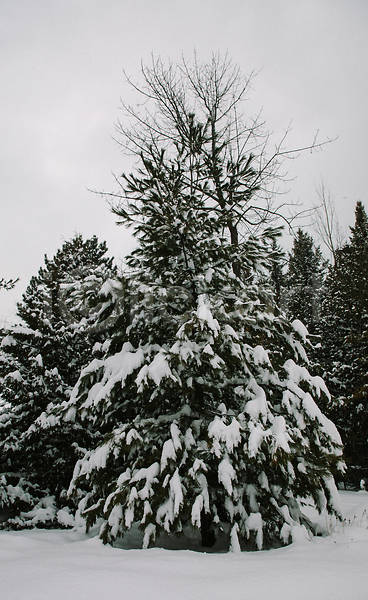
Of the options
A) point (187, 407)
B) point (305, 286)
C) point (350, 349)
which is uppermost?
point (305, 286)

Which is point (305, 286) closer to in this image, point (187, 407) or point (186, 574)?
point (187, 407)

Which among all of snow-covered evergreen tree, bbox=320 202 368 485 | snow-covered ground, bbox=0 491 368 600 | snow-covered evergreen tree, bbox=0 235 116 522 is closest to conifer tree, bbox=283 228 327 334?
snow-covered evergreen tree, bbox=320 202 368 485

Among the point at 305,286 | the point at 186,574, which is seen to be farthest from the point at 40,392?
the point at 305,286

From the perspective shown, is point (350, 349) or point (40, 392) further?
point (350, 349)

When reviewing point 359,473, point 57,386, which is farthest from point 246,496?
point 359,473

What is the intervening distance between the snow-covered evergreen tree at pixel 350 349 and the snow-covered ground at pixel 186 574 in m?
9.14

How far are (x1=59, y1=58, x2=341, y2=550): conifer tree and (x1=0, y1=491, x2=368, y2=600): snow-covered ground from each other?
532 millimetres

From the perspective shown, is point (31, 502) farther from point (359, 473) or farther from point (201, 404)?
point (359, 473)

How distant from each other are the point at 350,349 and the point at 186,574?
1523 cm

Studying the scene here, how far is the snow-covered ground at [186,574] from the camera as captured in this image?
2418mm

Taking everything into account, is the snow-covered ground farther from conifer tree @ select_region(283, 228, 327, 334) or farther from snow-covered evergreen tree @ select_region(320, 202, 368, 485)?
conifer tree @ select_region(283, 228, 327, 334)

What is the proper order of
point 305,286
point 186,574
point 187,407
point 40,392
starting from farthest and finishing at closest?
point 305,286 → point 40,392 → point 187,407 → point 186,574

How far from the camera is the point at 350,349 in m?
15.9

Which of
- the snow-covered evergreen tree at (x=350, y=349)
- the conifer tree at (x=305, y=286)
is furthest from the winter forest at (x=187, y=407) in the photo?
the conifer tree at (x=305, y=286)
